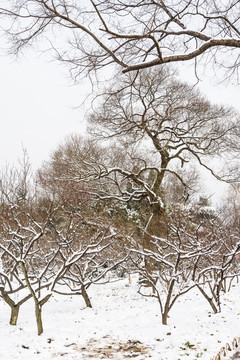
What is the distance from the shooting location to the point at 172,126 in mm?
13578

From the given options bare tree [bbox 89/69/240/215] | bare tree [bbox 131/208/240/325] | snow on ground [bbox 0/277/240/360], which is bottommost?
snow on ground [bbox 0/277/240/360]

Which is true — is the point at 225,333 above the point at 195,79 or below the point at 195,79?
below

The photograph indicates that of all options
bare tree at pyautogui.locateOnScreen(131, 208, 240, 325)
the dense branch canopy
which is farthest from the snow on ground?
the dense branch canopy

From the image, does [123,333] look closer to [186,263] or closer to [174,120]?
[186,263]

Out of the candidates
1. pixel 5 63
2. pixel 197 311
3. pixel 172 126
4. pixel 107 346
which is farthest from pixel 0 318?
pixel 172 126

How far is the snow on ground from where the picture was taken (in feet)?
14.6

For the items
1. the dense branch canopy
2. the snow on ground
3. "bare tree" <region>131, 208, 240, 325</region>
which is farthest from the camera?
the dense branch canopy

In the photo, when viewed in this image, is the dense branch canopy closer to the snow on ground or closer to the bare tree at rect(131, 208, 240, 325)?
the bare tree at rect(131, 208, 240, 325)

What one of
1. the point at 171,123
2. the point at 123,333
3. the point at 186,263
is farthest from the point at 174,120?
the point at 123,333

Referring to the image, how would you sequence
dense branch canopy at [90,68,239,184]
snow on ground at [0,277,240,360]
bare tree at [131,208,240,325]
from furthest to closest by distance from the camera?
dense branch canopy at [90,68,239,184] → bare tree at [131,208,240,325] → snow on ground at [0,277,240,360]

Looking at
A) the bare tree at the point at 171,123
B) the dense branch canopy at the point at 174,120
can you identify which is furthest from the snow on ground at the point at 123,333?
the dense branch canopy at the point at 174,120

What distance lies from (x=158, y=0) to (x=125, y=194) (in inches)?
418

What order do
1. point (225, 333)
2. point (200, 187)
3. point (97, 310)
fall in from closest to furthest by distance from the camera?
point (225, 333) < point (97, 310) < point (200, 187)

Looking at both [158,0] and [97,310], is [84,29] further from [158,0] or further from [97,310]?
[97,310]
